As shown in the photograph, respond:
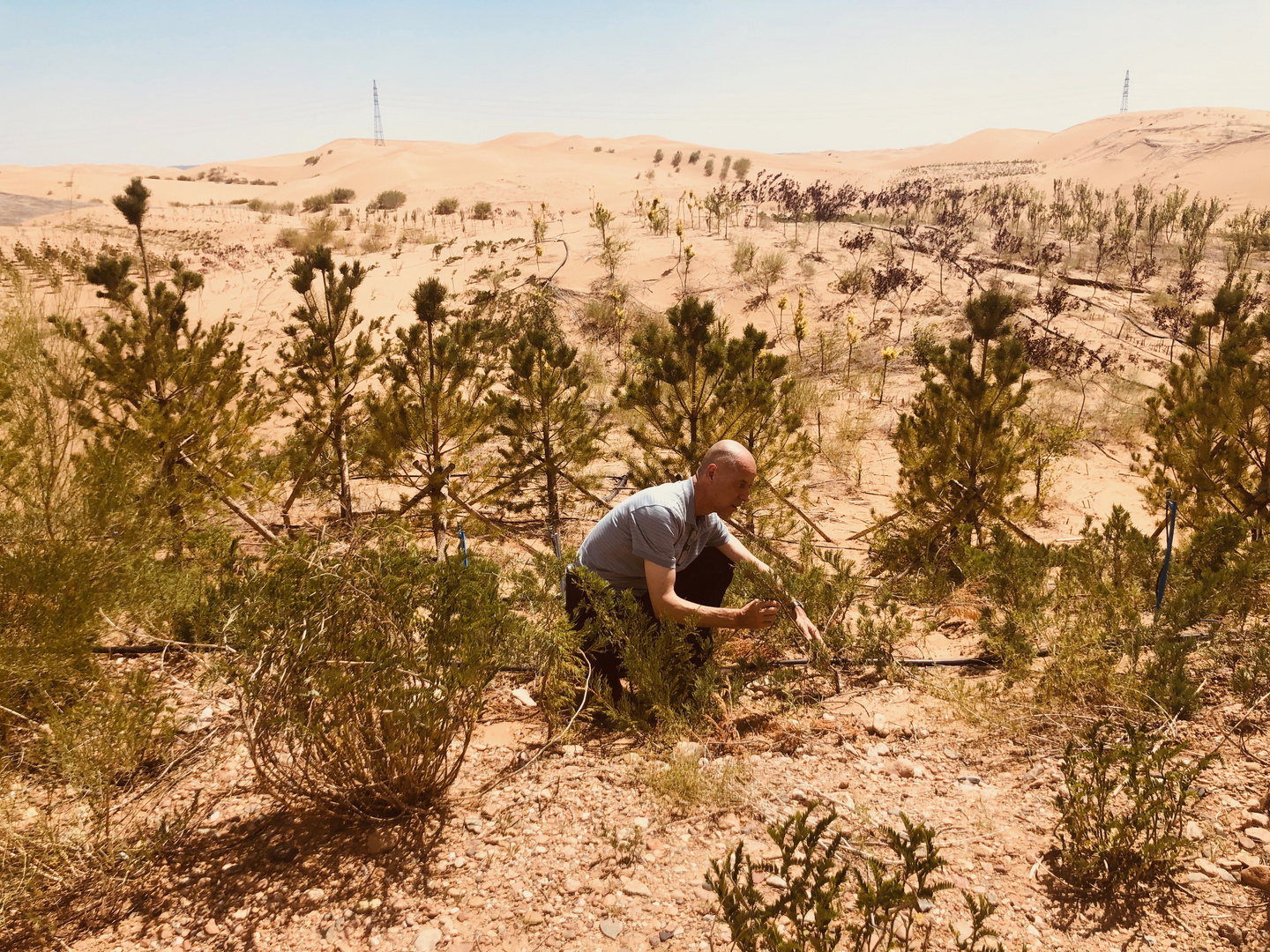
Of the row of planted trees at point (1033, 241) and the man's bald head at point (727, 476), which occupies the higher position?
the row of planted trees at point (1033, 241)

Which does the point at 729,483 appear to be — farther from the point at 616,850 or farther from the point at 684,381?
the point at 684,381

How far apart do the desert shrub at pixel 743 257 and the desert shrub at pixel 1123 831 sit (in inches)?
654

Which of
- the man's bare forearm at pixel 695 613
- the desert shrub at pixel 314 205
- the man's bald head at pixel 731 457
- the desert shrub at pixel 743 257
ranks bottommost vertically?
the man's bare forearm at pixel 695 613

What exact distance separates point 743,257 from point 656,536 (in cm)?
1632

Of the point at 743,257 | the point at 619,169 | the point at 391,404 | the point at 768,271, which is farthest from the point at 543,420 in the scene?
the point at 619,169

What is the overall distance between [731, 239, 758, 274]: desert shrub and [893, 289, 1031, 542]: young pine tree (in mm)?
12066

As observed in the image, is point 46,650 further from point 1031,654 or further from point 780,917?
point 1031,654

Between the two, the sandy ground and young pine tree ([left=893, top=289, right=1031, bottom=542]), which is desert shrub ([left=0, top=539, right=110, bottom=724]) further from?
young pine tree ([left=893, top=289, right=1031, bottom=542])

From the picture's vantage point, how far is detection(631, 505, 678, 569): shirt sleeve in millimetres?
3199

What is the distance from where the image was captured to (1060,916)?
221cm

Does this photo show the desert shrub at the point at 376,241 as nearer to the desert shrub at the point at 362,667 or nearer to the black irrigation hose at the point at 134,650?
the black irrigation hose at the point at 134,650

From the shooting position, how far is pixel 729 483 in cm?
319

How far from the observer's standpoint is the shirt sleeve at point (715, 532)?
3488 millimetres

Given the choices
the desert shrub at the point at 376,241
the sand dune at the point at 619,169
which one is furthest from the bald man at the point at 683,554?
the sand dune at the point at 619,169
